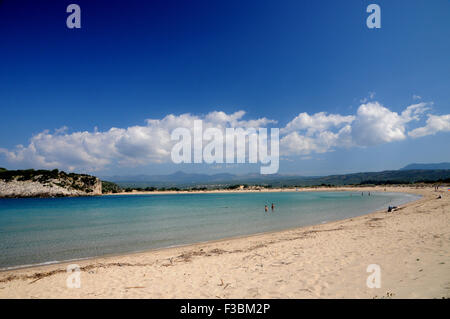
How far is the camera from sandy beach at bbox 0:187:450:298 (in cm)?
657

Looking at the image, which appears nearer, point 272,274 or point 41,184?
point 272,274

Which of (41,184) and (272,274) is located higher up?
(272,274)

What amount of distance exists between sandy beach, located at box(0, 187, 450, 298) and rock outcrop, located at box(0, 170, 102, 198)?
304 ft

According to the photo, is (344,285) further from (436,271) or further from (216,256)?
(216,256)

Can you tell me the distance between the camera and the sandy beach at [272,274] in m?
6.57

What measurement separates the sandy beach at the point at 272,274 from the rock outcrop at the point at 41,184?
92.8m

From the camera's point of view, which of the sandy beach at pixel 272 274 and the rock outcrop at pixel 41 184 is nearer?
the sandy beach at pixel 272 274

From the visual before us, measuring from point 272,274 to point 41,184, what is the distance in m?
105

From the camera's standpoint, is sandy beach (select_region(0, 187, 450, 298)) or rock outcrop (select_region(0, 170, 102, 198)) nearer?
sandy beach (select_region(0, 187, 450, 298))

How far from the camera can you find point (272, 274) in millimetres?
8266

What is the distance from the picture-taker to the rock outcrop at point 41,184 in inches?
3118

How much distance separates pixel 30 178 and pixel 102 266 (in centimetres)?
10063
